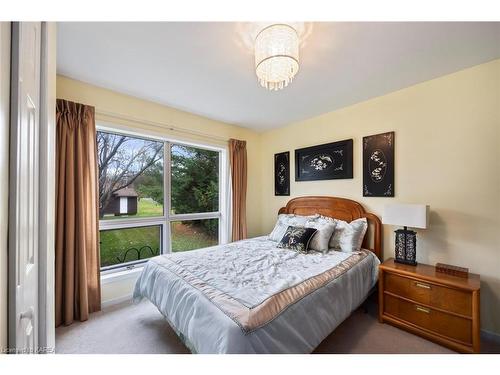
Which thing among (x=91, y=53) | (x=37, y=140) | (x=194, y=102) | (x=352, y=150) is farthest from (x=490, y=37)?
(x=91, y=53)

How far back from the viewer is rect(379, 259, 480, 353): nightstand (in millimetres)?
1624

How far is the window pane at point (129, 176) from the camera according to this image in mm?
2537

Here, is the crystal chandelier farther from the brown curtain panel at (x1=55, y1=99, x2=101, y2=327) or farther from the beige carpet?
the beige carpet

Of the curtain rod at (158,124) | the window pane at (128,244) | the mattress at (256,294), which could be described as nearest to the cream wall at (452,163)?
the mattress at (256,294)

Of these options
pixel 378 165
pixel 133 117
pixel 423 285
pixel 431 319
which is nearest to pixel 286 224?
pixel 378 165

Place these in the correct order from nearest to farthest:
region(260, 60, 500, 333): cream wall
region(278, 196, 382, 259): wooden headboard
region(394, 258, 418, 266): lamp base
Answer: region(260, 60, 500, 333): cream wall, region(394, 258, 418, 266): lamp base, region(278, 196, 382, 259): wooden headboard

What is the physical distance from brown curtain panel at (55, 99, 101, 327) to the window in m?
0.31

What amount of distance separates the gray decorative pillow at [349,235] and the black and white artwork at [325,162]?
0.65 meters

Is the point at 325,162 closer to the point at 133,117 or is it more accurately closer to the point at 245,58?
the point at 245,58

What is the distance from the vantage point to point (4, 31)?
0.61 m

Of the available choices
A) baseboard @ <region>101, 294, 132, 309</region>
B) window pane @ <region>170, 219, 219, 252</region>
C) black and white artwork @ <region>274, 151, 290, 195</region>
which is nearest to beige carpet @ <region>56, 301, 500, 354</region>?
baseboard @ <region>101, 294, 132, 309</region>

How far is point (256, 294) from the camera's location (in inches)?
55.7

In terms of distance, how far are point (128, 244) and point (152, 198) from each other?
0.66 metres
